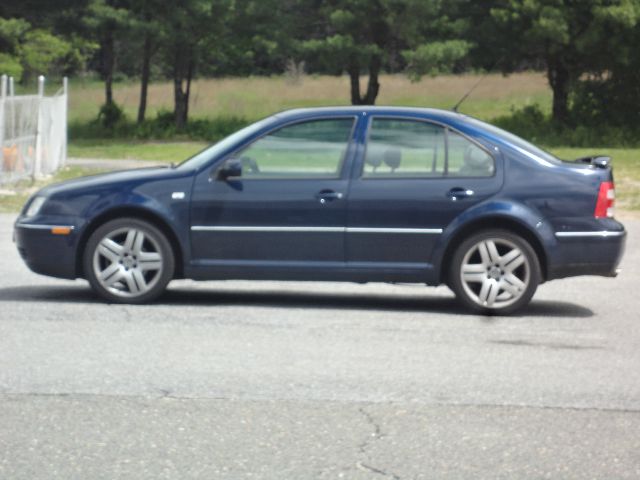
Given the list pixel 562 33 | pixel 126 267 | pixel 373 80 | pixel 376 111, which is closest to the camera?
pixel 126 267

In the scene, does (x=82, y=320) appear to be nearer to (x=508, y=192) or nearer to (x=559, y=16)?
(x=508, y=192)

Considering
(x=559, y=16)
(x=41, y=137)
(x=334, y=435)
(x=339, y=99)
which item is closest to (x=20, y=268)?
(x=334, y=435)

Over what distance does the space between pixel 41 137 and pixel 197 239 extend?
15.3 m

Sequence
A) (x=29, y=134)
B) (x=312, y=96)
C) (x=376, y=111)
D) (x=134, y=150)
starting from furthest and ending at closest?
(x=312, y=96), (x=134, y=150), (x=29, y=134), (x=376, y=111)

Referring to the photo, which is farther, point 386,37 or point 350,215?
point 386,37

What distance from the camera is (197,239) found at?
10.2m

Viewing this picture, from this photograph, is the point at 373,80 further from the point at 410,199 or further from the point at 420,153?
the point at 410,199

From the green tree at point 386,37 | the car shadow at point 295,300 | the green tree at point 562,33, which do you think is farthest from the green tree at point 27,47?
the car shadow at point 295,300

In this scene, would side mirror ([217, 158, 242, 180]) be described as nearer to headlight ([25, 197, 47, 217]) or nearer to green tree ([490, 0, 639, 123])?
headlight ([25, 197, 47, 217])

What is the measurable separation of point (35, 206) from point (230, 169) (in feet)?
5.15

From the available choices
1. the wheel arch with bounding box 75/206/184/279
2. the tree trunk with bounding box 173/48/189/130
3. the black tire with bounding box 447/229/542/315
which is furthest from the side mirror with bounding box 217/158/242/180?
the tree trunk with bounding box 173/48/189/130

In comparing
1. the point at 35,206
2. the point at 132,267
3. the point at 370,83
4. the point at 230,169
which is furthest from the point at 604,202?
the point at 370,83

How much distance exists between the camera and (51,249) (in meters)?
10.3

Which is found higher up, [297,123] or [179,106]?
[297,123]
